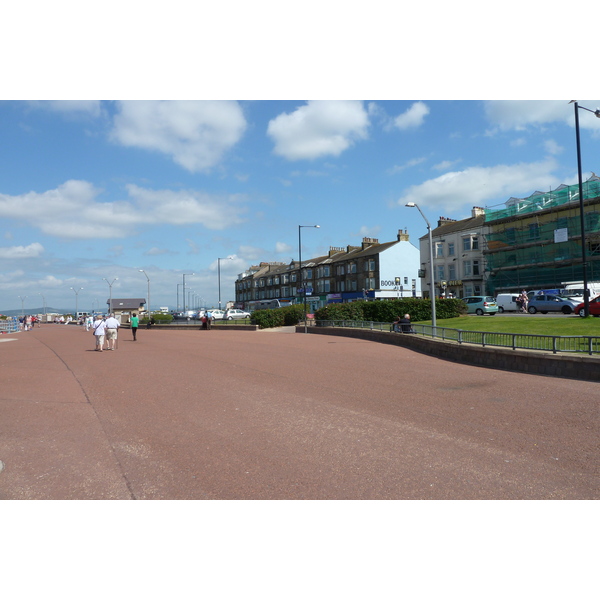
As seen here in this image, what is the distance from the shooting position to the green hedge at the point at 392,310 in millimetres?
32844

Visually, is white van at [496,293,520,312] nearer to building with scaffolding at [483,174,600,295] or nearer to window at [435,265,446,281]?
building with scaffolding at [483,174,600,295]

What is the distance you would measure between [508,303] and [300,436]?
33917mm

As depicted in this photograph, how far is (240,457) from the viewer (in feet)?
19.0

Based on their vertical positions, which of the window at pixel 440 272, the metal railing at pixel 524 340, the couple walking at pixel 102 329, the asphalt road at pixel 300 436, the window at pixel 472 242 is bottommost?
the asphalt road at pixel 300 436

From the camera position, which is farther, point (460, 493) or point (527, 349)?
point (527, 349)

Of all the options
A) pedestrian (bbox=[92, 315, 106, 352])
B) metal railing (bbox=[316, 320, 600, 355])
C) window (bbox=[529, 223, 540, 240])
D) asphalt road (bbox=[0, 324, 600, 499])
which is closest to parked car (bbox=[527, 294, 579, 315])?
metal railing (bbox=[316, 320, 600, 355])

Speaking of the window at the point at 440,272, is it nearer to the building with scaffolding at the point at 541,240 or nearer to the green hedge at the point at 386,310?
the building with scaffolding at the point at 541,240

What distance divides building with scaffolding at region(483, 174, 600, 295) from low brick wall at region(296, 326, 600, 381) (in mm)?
29086

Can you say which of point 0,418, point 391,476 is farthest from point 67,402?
point 391,476

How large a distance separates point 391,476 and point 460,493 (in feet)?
2.37

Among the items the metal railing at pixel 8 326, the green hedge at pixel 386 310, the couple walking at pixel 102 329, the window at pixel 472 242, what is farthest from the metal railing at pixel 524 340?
the metal railing at pixel 8 326

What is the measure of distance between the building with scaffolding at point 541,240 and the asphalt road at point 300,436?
3626cm

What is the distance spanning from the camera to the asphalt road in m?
4.93

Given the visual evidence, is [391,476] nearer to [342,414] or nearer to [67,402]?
[342,414]
